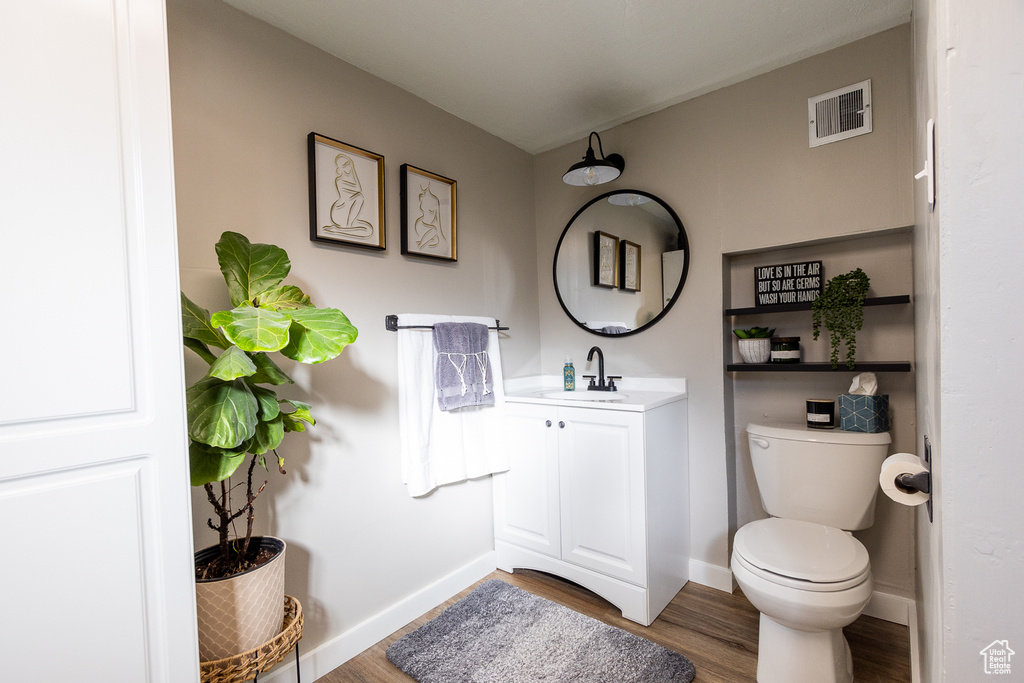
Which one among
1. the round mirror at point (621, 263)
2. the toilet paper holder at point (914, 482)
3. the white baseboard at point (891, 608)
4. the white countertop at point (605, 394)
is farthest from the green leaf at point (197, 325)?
the white baseboard at point (891, 608)

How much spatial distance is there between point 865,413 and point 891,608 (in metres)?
0.84

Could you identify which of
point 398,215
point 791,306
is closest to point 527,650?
point 791,306

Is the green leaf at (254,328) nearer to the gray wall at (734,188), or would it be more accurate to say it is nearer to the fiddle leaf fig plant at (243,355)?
the fiddle leaf fig plant at (243,355)

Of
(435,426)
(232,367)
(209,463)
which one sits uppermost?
(232,367)

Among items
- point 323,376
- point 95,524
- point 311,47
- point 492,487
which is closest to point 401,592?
point 492,487

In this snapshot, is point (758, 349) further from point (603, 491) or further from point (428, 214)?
point (428, 214)

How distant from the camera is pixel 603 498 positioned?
2.08 metres

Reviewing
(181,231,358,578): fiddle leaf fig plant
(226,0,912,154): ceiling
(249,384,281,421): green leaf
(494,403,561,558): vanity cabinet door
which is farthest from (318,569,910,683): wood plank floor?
(226,0,912,154): ceiling

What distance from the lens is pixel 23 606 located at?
85cm

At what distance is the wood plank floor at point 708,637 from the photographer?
167 cm

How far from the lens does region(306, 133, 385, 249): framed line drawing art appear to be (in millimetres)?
1770

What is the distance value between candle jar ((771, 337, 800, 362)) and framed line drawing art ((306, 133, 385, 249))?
180 cm

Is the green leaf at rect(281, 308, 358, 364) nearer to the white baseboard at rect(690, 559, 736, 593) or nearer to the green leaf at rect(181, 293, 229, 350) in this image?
the green leaf at rect(181, 293, 229, 350)

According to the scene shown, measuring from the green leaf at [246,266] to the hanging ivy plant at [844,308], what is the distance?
2034mm
